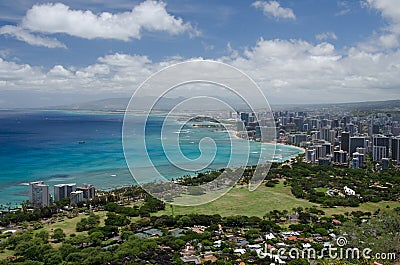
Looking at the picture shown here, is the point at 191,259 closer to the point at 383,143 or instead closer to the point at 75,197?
the point at 75,197

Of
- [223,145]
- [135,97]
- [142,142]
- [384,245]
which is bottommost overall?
[384,245]

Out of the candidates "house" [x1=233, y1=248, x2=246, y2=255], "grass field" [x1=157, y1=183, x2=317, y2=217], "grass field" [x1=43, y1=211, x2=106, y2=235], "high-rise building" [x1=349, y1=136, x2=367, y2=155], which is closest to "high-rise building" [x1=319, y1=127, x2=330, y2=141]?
"high-rise building" [x1=349, y1=136, x2=367, y2=155]

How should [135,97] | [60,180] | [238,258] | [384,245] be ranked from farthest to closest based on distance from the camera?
[60,180] < [238,258] < [384,245] < [135,97]

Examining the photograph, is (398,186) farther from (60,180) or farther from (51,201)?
(60,180)

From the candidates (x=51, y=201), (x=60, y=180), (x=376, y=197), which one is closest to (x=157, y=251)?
(x=51, y=201)

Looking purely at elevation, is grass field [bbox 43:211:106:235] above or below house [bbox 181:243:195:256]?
below

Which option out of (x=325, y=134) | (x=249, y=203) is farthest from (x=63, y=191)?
(x=325, y=134)

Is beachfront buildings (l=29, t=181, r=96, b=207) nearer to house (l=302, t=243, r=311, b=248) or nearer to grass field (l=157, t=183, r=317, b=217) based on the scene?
grass field (l=157, t=183, r=317, b=217)

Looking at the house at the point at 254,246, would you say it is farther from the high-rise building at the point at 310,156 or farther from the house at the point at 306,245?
the high-rise building at the point at 310,156

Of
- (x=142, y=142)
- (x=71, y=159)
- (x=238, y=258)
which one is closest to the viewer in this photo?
(x=142, y=142)

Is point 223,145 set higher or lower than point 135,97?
lower
